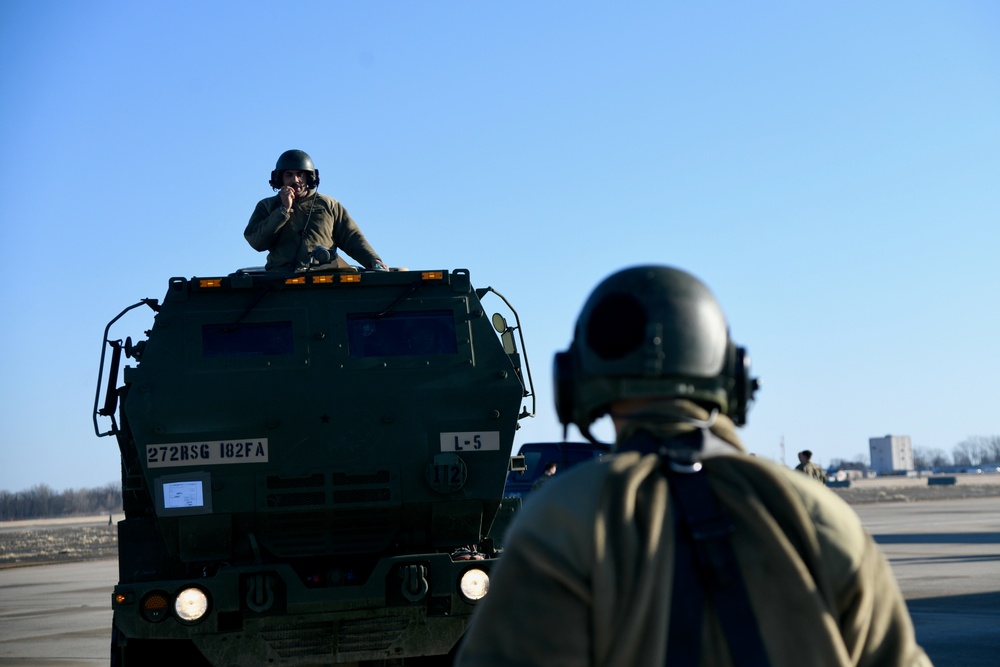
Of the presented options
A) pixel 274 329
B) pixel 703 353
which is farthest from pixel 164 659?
pixel 703 353

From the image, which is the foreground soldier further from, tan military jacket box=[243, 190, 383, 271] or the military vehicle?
tan military jacket box=[243, 190, 383, 271]

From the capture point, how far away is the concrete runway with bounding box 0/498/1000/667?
34.6 feet

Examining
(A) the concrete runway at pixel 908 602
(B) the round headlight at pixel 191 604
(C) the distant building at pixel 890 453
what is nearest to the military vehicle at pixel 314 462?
(B) the round headlight at pixel 191 604

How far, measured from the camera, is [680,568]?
2.08 meters

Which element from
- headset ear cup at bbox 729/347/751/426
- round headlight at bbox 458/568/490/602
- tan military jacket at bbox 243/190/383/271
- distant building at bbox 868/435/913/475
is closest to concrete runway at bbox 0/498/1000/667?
round headlight at bbox 458/568/490/602

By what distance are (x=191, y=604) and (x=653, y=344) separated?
5.44 m

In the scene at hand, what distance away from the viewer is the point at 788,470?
225cm

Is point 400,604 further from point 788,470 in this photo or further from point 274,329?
point 788,470

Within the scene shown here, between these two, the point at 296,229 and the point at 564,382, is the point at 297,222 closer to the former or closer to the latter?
the point at 296,229

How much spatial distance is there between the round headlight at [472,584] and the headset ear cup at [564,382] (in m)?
5.11

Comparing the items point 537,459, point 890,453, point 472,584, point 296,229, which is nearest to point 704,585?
point 472,584

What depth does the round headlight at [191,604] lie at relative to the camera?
711 cm

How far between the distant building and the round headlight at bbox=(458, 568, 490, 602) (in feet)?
597

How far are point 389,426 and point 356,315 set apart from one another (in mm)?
824
